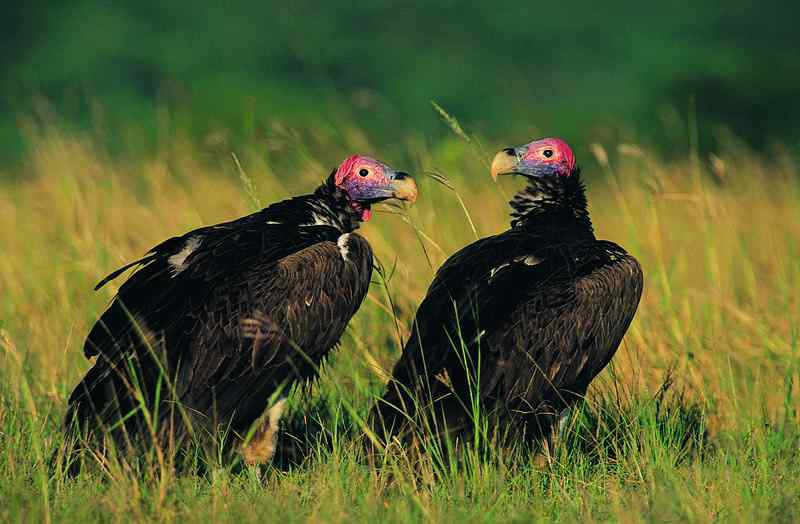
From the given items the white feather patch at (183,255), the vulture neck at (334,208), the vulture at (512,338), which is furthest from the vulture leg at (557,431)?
the white feather patch at (183,255)

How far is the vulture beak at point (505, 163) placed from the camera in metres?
5.56

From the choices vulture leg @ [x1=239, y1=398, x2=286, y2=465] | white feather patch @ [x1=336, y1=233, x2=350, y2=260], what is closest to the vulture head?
white feather patch @ [x1=336, y1=233, x2=350, y2=260]

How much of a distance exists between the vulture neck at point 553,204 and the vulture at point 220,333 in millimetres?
829

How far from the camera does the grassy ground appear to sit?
439 cm

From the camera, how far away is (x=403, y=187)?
5.41 metres

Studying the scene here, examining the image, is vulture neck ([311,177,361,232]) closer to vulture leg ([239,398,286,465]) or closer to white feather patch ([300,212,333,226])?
white feather patch ([300,212,333,226])

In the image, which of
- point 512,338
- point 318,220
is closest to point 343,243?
point 318,220

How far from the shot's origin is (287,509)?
4305 mm

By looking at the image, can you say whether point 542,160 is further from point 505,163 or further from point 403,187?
point 403,187

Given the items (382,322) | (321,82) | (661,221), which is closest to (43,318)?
(382,322)

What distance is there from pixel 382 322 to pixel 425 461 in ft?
5.84

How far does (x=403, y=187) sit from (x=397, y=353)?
1115 millimetres

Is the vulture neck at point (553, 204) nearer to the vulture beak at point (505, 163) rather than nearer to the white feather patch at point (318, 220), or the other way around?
the vulture beak at point (505, 163)

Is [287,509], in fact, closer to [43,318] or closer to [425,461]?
[425,461]
